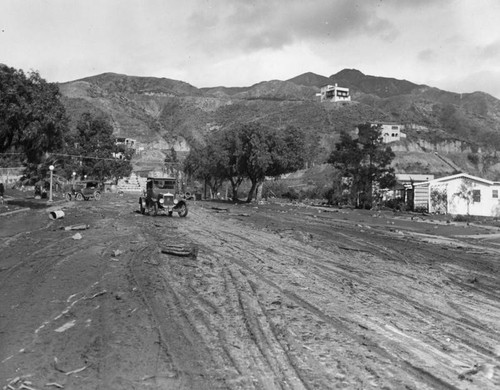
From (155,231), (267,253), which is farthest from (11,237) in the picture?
(267,253)

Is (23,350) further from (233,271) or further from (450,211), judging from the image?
(450,211)

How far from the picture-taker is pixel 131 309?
8.22m

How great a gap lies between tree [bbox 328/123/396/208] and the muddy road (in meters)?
42.3

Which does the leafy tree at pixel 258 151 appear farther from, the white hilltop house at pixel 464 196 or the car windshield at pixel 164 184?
the car windshield at pixel 164 184

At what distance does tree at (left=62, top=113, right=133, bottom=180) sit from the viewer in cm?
8294

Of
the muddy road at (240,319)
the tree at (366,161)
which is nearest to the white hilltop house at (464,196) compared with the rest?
the tree at (366,161)

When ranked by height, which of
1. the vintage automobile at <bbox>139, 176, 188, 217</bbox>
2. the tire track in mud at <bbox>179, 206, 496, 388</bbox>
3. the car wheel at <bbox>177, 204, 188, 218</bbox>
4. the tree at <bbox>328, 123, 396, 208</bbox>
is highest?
the tree at <bbox>328, 123, 396, 208</bbox>

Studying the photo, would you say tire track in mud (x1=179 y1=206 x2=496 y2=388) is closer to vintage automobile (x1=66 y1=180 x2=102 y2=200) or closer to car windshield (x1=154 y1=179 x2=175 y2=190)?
car windshield (x1=154 y1=179 x2=175 y2=190)

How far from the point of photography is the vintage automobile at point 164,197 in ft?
91.7

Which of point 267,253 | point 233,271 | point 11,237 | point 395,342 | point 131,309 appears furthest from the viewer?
point 11,237

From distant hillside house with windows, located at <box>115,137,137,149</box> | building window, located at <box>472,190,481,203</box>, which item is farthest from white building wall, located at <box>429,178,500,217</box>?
distant hillside house with windows, located at <box>115,137,137,149</box>

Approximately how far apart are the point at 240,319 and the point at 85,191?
151ft

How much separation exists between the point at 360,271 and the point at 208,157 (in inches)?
2153

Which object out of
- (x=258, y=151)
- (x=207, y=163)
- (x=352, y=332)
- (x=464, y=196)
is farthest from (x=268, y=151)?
(x=352, y=332)
